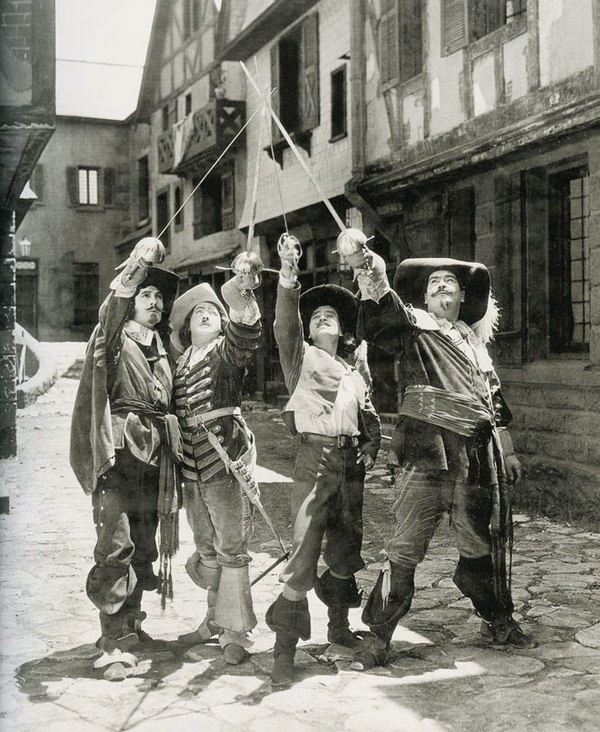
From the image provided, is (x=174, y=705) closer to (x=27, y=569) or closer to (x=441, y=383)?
(x=441, y=383)

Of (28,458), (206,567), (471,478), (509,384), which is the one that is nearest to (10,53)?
(206,567)

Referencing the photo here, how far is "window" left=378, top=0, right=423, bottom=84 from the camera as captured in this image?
10.2 m

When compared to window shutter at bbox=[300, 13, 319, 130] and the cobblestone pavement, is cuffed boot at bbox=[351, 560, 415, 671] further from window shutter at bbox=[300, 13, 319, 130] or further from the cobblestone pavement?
window shutter at bbox=[300, 13, 319, 130]

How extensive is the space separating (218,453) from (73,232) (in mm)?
20744

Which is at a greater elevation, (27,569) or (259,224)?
(259,224)

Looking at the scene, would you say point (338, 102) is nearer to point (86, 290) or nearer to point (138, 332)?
point (138, 332)

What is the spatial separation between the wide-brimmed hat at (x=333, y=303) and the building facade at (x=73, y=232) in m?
17.9

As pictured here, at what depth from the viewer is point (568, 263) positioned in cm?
812

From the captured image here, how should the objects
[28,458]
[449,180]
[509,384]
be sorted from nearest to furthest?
[509,384]
[449,180]
[28,458]

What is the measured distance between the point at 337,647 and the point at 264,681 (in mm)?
502

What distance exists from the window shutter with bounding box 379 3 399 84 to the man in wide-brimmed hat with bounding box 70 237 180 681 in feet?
23.7

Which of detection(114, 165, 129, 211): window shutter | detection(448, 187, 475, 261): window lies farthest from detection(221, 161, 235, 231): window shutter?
detection(448, 187, 475, 261): window

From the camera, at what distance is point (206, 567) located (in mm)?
4215

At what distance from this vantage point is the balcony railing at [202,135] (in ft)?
56.0
